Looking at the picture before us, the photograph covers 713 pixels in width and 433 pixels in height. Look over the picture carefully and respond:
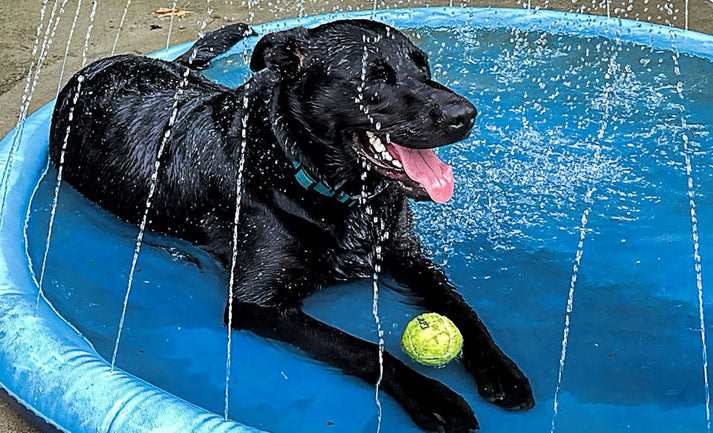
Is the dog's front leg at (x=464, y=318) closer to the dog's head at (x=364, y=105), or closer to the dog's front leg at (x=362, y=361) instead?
the dog's front leg at (x=362, y=361)

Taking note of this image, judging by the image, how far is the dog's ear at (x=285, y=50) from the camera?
107 inches

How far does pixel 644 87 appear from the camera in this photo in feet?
14.7

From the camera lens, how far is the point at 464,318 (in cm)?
272

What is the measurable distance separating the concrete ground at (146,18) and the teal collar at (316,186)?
114 inches

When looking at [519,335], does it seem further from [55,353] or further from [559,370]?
[55,353]

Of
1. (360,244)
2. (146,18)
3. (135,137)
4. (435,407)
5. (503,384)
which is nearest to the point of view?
(435,407)

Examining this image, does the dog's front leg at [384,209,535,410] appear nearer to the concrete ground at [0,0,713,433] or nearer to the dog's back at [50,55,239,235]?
the dog's back at [50,55,239,235]

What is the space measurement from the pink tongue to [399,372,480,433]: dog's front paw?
60 centimetres

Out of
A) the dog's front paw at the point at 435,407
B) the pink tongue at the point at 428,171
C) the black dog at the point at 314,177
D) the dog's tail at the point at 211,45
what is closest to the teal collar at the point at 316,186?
the black dog at the point at 314,177

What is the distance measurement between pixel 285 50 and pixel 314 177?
44 centimetres

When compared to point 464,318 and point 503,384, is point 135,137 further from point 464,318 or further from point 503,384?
point 503,384

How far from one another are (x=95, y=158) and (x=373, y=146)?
1309 mm

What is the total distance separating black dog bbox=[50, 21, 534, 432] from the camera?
255 cm

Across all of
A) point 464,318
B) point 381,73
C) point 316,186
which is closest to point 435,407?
point 464,318
